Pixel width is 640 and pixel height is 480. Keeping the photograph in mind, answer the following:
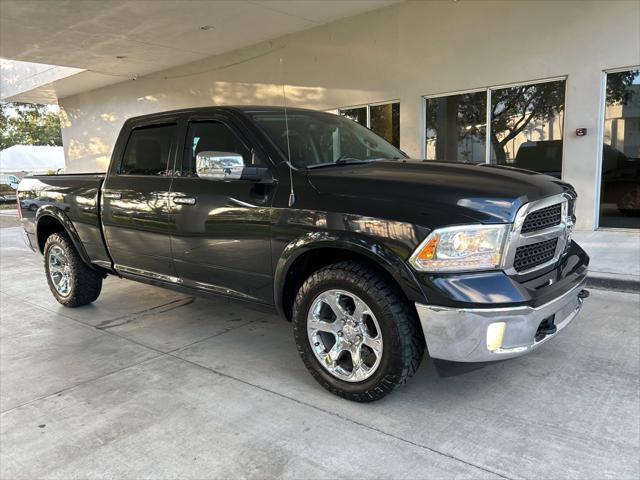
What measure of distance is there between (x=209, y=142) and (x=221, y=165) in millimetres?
671

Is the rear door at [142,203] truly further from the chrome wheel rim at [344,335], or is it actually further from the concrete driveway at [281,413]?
the chrome wheel rim at [344,335]

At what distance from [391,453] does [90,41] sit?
526 inches

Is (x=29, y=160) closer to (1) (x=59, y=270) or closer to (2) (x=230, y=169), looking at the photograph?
(1) (x=59, y=270)

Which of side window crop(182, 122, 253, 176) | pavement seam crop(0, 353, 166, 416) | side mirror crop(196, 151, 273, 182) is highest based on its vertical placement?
side window crop(182, 122, 253, 176)

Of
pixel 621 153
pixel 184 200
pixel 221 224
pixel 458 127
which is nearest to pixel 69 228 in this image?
pixel 184 200

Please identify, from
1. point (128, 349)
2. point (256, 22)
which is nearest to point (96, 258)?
point (128, 349)

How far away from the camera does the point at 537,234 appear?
9.80 ft

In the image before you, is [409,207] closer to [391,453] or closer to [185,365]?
[391,453]

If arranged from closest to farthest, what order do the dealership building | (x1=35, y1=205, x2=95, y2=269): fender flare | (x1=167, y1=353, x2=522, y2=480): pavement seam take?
(x1=167, y1=353, x2=522, y2=480): pavement seam, (x1=35, y1=205, x2=95, y2=269): fender flare, the dealership building

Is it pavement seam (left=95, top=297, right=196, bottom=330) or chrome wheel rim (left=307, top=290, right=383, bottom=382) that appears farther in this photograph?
pavement seam (left=95, top=297, right=196, bottom=330)

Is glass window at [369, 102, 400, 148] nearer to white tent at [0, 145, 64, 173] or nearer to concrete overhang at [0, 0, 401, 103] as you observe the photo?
concrete overhang at [0, 0, 401, 103]

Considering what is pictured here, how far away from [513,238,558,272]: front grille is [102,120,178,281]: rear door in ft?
8.92

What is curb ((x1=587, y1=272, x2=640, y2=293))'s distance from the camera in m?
5.57

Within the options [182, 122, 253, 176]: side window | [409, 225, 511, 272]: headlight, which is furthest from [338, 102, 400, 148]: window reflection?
[409, 225, 511, 272]: headlight
